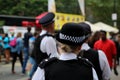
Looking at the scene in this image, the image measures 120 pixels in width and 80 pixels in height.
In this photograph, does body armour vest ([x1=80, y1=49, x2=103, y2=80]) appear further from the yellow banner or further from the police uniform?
the yellow banner

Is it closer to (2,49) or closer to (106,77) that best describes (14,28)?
(2,49)

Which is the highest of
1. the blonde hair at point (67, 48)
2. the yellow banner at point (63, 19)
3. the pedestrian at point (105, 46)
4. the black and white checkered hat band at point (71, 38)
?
the black and white checkered hat band at point (71, 38)

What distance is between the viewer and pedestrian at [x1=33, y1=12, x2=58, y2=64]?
6.47 m

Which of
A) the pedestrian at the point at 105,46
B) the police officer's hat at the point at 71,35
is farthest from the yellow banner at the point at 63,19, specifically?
the police officer's hat at the point at 71,35

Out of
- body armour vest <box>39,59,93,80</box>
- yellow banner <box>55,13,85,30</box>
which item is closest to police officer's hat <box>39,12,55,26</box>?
body armour vest <box>39,59,93,80</box>

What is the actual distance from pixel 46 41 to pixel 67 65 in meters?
2.94

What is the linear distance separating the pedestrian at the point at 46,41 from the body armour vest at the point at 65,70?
2.79m

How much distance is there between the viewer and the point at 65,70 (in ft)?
11.8

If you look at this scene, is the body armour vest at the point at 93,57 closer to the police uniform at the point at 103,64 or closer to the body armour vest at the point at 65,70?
the police uniform at the point at 103,64

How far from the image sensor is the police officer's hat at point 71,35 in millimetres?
3625

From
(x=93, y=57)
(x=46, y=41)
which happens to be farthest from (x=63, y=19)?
(x=93, y=57)

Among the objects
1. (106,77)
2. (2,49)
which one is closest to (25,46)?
(2,49)

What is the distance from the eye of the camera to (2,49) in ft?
79.8

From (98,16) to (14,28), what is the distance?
2534 centimetres
